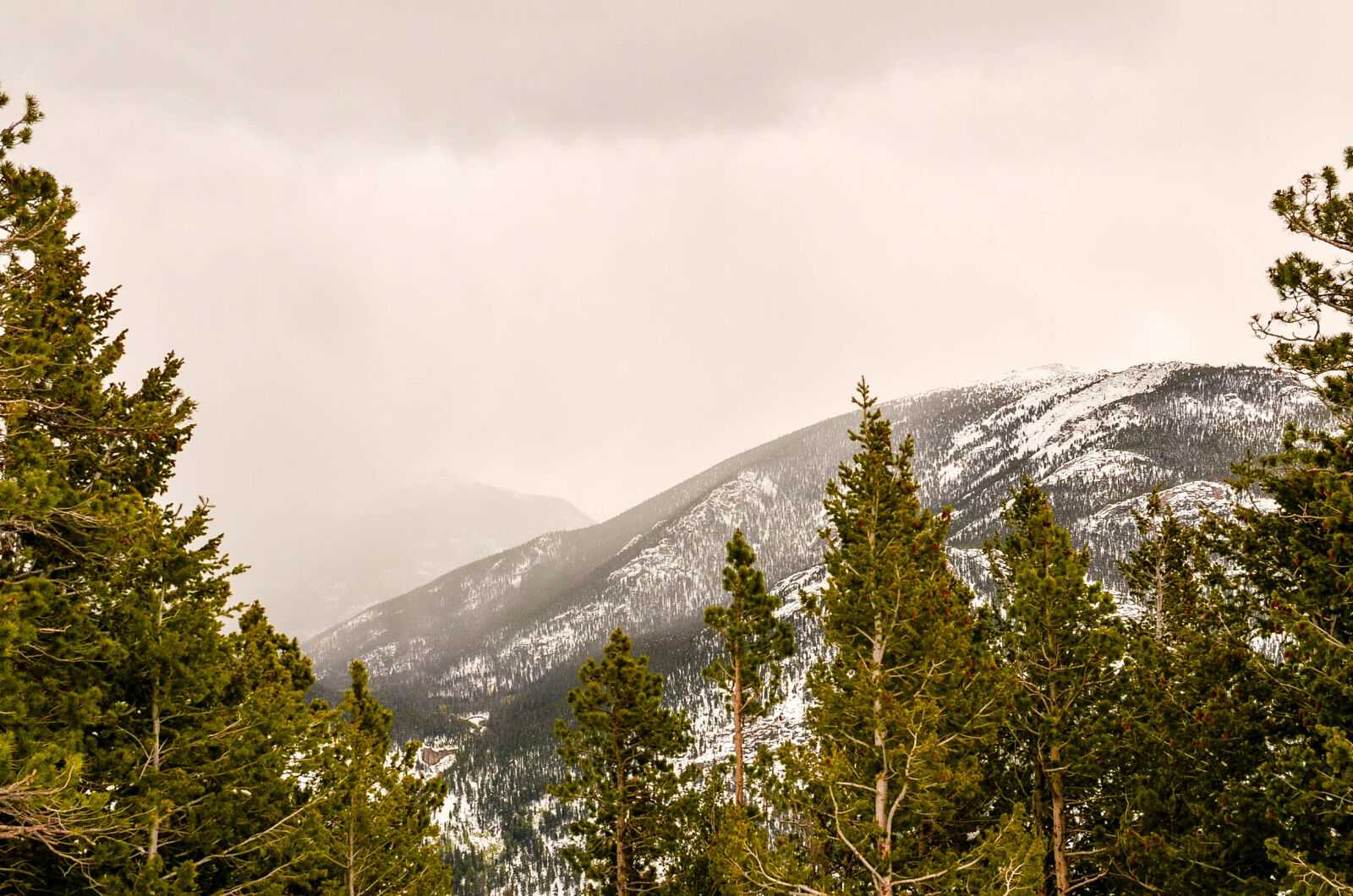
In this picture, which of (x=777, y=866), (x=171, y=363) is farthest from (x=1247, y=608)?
(x=171, y=363)

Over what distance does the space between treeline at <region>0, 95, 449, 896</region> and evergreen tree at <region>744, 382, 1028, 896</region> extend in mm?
8568

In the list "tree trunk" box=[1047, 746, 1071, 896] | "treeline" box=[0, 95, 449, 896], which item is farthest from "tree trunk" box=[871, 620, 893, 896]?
"treeline" box=[0, 95, 449, 896]

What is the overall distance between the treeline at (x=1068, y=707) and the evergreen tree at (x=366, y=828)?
756cm

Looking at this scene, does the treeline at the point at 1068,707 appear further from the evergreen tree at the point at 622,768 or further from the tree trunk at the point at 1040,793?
the evergreen tree at the point at 622,768

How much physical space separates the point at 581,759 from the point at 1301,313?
20289mm

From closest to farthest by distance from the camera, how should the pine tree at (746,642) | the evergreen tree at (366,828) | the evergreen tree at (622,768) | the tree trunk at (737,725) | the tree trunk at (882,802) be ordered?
the tree trunk at (882,802), the evergreen tree at (366,828), the tree trunk at (737,725), the pine tree at (746,642), the evergreen tree at (622,768)

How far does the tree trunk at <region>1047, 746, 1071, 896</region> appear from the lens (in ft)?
45.3

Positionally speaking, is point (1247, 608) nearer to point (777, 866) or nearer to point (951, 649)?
point (951, 649)

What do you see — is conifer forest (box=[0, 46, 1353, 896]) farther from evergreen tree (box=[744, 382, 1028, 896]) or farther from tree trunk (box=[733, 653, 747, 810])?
tree trunk (box=[733, 653, 747, 810])

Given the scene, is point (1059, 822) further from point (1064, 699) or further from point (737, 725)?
point (737, 725)

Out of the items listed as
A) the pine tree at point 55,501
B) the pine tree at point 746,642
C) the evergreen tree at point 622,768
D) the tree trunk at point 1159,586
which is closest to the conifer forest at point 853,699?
the pine tree at point 55,501

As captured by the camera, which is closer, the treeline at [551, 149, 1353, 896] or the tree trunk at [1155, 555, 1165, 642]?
the treeline at [551, 149, 1353, 896]

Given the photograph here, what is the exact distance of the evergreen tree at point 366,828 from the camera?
13633 mm

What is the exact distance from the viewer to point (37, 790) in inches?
229
